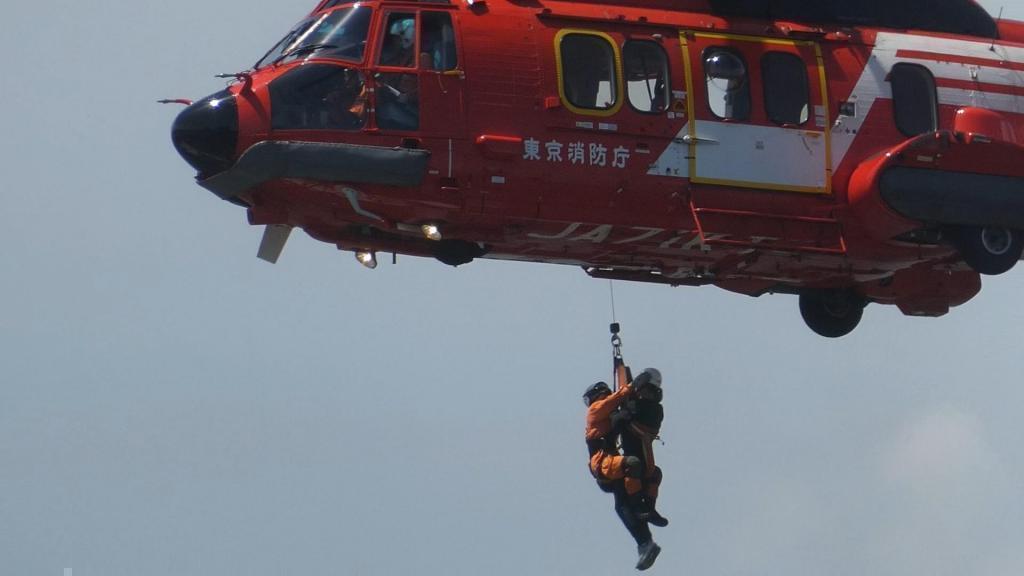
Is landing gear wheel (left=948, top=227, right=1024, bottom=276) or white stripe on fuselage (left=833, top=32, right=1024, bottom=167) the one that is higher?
white stripe on fuselage (left=833, top=32, right=1024, bottom=167)

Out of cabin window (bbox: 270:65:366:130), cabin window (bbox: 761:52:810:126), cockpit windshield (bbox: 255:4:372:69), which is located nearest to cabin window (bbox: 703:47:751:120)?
cabin window (bbox: 761:52:810:126)

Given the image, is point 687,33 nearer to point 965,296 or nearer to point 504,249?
point 504,249

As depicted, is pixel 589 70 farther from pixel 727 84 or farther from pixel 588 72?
A: pixel 727 84

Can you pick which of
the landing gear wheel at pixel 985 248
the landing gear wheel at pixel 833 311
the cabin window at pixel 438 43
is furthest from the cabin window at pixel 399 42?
the landing gear wheel at pixel 833 311

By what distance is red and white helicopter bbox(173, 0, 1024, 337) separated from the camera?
2502 centimetres

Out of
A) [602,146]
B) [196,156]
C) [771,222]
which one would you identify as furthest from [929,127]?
[196,156]

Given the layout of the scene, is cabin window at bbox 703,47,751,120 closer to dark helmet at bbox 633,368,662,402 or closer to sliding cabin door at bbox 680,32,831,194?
sliding cabin door at bbox 680,32,831,194

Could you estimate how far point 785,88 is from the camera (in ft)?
87.9

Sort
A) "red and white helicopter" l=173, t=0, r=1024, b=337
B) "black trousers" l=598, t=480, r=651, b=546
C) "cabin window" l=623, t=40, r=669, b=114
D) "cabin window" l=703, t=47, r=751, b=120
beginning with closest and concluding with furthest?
"red and white helicopter" l=173, t=0, r=1024, b=337
"cabin window" l=623, t=40, r=669, b=114
"cabin window" l=703, t=47, r=751, b=120
"black trousers" l=598, t=480, r=651, b=546

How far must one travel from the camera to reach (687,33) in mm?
26547

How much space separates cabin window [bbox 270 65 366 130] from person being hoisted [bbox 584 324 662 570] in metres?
4.67

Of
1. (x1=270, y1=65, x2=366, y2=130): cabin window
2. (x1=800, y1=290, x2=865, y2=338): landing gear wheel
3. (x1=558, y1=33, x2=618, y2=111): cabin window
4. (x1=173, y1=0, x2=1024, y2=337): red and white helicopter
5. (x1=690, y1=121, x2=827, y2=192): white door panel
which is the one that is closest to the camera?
(x1=270, y1=65, x2=366, y2=130): cabin window

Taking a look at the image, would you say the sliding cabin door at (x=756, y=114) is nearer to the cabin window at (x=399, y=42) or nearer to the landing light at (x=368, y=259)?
the cabin window at (x=399, y=42)

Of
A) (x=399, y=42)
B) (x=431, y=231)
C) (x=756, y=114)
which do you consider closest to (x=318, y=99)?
(x=399, y=42)
